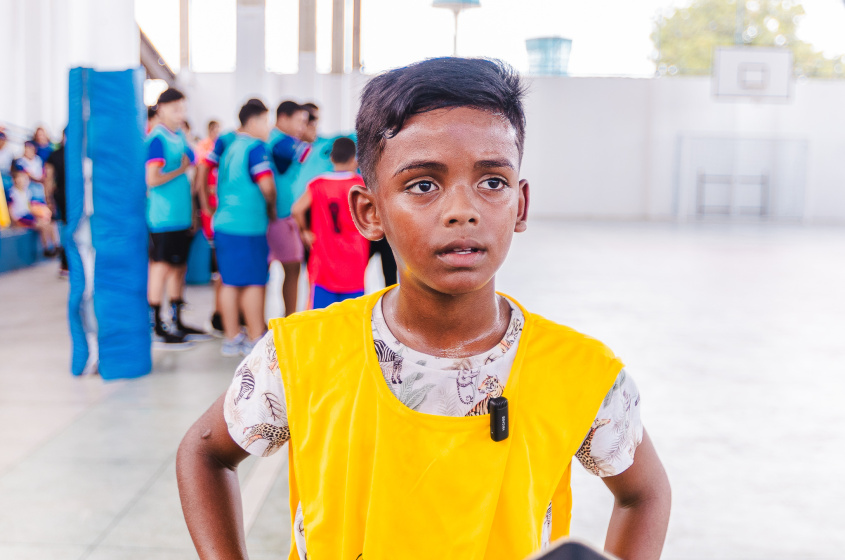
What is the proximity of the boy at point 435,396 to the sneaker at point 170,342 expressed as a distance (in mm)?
4092

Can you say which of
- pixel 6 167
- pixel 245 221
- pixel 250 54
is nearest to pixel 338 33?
pixel 250 54

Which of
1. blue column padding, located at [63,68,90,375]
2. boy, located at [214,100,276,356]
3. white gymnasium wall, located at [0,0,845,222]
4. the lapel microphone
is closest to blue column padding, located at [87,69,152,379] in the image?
blue column padding, located at [63,68,90,375]

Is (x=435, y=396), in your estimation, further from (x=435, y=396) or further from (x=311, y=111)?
(x=311, y=111)

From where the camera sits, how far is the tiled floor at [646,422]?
2.49m

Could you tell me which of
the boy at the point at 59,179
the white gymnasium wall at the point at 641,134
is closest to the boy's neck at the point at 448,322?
the boy at the point at 59,179

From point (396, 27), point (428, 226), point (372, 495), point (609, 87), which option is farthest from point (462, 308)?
point (609, 87)

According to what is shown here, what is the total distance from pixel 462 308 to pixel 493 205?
143 millimetres

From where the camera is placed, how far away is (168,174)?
4.76 metres

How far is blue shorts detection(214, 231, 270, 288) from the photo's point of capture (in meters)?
4.50

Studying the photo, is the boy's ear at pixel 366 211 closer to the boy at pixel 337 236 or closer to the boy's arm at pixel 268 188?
the boy at pixel 337 236

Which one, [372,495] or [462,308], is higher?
[462,308]

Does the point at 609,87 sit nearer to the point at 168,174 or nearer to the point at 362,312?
the point at 168,174

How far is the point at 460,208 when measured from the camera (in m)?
0.84

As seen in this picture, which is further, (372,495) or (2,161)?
(2,161)
